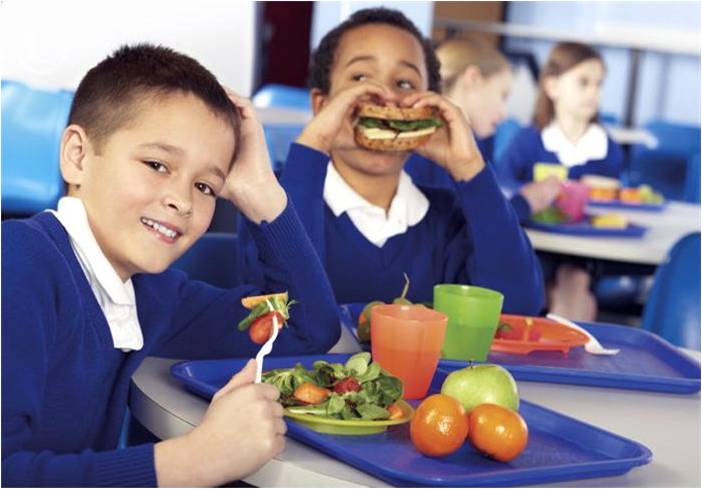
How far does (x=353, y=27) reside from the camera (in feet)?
8.46

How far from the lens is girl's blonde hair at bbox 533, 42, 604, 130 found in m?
5.74

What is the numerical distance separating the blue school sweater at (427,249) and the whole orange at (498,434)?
34.6 inches

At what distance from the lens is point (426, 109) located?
7.84ft

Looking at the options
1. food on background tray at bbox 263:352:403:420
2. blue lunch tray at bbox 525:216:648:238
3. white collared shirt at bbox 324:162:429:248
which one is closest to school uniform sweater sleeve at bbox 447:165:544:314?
white collared shirt at bbox 324:162:429:248

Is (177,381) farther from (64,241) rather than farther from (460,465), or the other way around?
(460,465)

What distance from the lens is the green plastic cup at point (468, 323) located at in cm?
184

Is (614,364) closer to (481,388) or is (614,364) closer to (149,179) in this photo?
(481,388)

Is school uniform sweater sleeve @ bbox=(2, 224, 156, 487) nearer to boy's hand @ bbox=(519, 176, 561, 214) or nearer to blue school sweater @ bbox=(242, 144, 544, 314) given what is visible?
blue school sweater @ bbox=(242, 144, 544, 314)

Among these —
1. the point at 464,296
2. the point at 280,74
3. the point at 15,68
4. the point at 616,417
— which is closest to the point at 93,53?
the point at 15,68

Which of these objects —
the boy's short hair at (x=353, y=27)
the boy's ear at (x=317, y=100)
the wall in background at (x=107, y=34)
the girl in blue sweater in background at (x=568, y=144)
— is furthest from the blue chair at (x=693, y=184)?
the boy's ear at (x=317, y=100)

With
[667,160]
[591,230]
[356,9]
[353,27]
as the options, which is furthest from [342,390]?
[667,160]

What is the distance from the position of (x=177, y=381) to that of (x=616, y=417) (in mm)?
604

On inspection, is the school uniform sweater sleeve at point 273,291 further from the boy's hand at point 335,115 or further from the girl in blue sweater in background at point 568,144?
the girl in blue sweater in background at point 568,144

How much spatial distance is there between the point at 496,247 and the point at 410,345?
0.71 metres
